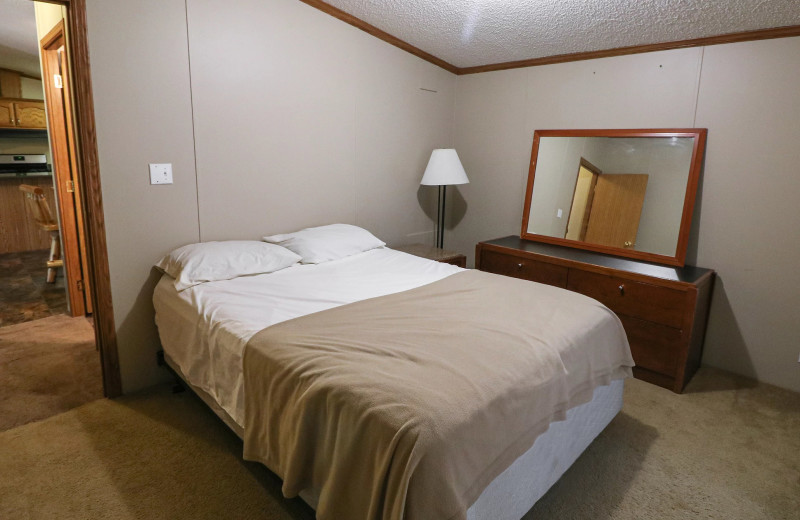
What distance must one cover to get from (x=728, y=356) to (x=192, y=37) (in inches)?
149

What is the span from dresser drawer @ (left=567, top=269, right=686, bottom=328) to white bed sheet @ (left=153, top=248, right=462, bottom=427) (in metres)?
0.95

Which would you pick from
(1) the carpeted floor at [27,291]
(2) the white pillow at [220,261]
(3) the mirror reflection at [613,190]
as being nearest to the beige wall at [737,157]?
(3) the mirror reflection at [613,190]

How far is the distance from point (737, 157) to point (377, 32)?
254cm

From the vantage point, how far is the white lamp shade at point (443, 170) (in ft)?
12.1

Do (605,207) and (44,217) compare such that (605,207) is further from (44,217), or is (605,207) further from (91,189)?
(44,217)

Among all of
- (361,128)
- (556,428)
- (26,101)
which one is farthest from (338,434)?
(26,101)

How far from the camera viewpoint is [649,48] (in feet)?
9.96

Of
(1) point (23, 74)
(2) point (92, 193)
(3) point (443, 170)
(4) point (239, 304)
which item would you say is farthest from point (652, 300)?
(1) point (23, 74)

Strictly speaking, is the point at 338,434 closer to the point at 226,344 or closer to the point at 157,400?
the point at 226,344

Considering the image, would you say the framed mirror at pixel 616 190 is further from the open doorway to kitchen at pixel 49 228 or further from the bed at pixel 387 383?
the open doorway to kitchen at pixel 49 228

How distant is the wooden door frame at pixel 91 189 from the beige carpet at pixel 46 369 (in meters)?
0.22

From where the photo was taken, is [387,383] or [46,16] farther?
[46,16]

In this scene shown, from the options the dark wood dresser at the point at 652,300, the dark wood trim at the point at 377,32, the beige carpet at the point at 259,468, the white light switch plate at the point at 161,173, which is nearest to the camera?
the beige carpet at the point at 259,468

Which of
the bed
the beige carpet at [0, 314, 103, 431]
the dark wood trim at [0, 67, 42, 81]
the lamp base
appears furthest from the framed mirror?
the dark wood trim at [0, 67, 42, 81]
